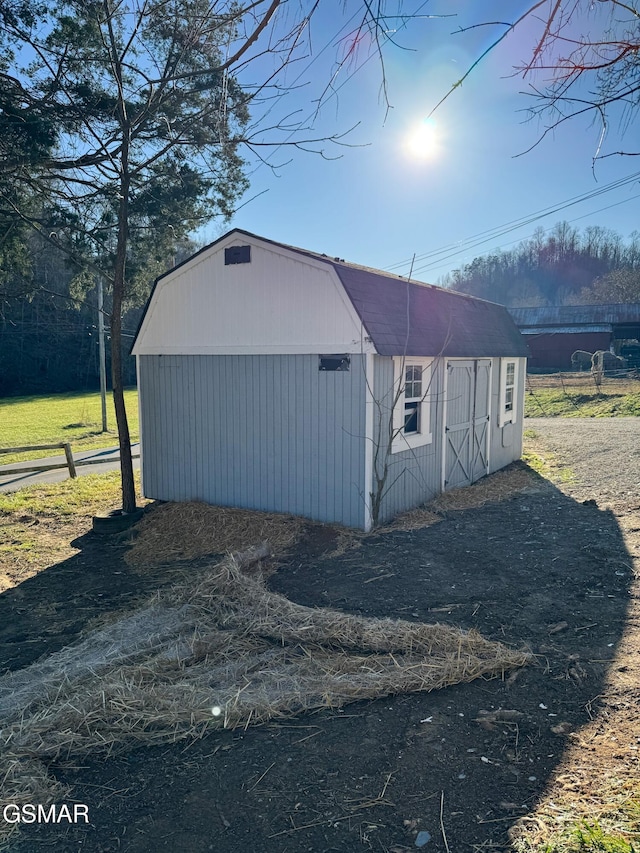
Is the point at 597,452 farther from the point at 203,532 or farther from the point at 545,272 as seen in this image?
the point at 545,272

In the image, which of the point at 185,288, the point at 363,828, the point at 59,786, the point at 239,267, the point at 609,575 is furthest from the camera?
the point at 185,288

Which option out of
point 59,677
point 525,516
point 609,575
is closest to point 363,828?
point 59,677

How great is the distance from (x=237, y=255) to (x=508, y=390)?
679 cm

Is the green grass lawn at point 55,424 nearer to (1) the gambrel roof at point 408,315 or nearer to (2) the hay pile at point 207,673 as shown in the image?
(1) the gambrel roof at point 408,315

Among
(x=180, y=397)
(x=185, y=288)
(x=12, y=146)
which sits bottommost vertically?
(x=180, y=397)

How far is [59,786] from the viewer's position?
279cm

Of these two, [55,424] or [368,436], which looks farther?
[55,424]

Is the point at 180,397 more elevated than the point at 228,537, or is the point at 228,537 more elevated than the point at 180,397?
the point at 180,397

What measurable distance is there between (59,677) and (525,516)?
6.32 metres

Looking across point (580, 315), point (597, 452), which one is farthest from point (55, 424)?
point (580, 315)

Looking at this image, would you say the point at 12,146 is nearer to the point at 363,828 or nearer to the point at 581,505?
the point at 363,828

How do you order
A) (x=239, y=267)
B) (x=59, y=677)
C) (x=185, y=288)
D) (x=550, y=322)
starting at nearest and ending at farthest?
1. (x=59, y=677)
2. (x=239, y=267)
3. (x=185, y=288)
4. (x=550, y=322)

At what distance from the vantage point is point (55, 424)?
2302cm

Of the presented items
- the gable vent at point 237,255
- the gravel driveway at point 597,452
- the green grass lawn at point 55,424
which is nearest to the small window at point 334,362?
the gable vent at point 237,255
